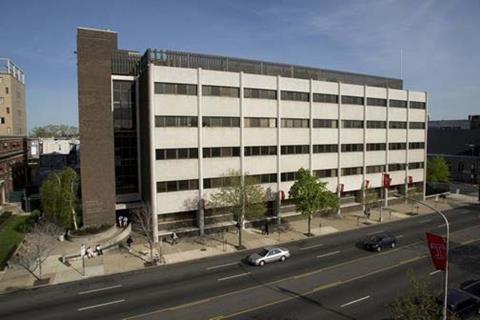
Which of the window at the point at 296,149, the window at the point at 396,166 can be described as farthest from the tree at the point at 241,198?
the window at the point at 396,166

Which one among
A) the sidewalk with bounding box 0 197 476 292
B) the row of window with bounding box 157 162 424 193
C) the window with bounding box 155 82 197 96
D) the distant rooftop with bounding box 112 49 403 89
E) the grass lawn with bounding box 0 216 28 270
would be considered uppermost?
the distant rooftop with bounding box 112 49 403 89

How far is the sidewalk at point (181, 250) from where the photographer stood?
31.9 meters

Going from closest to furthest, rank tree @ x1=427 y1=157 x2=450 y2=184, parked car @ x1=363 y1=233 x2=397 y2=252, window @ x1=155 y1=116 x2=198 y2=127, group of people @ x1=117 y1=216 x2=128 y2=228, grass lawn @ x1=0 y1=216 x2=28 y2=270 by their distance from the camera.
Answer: grass lawn @ x1=0 y1=216 x2=28 y2=270
parked car @ x1=363 y1=233 x2=397 y2=252
window @ x1=155 y1=116 x2=198 y2=127
group of people @ x1=117 y1=216 x2=128 y2=228
tree @ x1=427 y1=157 x2=450 y2=184

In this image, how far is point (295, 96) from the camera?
1994 inches

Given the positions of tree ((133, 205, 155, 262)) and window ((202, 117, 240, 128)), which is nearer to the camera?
tree ((133, 205, 155, 262))

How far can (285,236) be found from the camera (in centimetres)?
4422

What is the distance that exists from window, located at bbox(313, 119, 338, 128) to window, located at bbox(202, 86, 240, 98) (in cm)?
1323

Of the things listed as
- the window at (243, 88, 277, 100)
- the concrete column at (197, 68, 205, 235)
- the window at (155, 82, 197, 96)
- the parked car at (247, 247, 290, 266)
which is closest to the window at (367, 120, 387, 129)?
the window at (243, 88, 277, 100)

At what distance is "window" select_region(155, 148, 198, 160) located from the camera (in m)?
41.8

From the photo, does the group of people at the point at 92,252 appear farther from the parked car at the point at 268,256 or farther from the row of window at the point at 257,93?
the row of window at the point at 257,93

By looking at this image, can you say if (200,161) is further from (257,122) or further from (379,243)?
(379,243)

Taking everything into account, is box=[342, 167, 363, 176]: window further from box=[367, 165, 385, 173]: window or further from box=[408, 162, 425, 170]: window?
box=[408, 162, 425, 170]: window

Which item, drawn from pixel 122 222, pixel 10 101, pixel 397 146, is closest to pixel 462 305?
pixel 122 222

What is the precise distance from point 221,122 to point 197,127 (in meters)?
3.28
